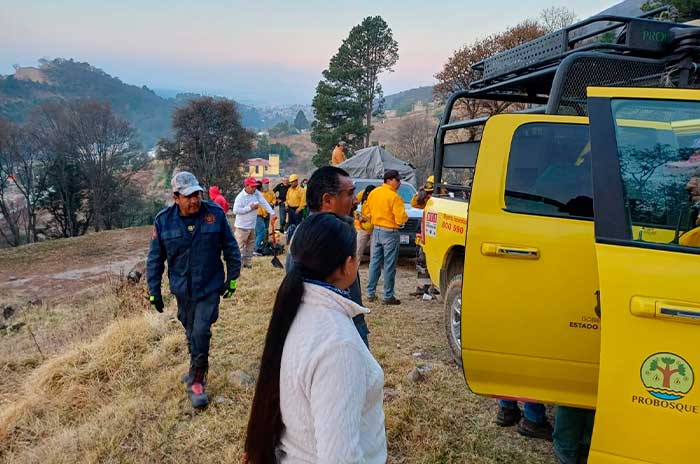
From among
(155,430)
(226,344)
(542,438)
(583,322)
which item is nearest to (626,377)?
(583,322)

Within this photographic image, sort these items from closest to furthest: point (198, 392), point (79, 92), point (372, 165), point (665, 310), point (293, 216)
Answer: point (665, 310), point (198, 392), point (293, 216), point (372, 165), point (79, 92)

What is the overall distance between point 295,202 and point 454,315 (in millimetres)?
8495

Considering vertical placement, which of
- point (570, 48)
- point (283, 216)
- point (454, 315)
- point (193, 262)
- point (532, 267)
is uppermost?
point (570, 48)

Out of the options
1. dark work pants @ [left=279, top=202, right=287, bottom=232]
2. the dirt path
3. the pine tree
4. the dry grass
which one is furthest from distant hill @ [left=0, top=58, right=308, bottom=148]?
the dry grass

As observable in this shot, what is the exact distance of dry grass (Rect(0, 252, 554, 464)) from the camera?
10.8ft

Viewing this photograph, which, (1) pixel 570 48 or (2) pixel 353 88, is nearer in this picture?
(1) pixel 570 48

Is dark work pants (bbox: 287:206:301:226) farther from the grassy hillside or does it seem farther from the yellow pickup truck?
the yellow pickup truck

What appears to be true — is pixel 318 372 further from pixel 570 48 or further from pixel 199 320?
pixel 570 48

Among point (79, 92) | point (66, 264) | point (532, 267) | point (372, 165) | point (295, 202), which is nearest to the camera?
point (532, 267)

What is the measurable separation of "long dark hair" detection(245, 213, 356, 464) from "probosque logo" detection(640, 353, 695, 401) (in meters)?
1.26

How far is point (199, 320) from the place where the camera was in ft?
12.9

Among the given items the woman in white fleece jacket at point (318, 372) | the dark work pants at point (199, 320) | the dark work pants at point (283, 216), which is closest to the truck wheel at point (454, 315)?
the dark work pants at point (199, 320)

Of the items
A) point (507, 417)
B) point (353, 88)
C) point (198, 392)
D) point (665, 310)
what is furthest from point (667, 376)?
point (353, 88)

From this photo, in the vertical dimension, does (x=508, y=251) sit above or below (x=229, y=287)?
above
